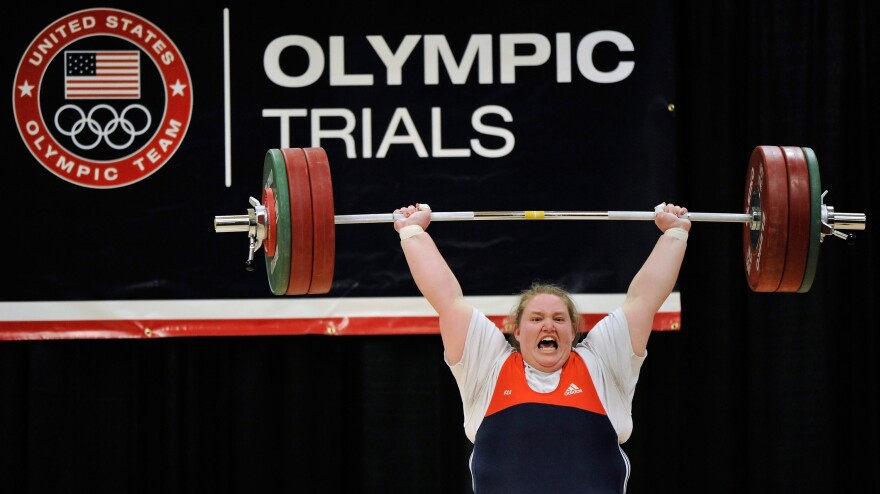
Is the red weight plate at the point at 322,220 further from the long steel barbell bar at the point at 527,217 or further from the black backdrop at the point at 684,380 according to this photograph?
the black backdrop at the point at 684,380

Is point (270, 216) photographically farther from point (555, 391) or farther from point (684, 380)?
point (684, 380)

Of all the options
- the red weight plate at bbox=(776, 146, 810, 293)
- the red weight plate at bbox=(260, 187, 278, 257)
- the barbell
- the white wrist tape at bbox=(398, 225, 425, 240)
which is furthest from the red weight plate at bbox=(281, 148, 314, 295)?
the red weight plate at bbox=(776, 146, 810, 293)

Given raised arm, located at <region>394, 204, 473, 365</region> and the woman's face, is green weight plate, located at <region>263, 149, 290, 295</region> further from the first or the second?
the woman's face

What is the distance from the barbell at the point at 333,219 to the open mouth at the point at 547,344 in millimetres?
547

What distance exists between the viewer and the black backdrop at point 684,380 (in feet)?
14.9

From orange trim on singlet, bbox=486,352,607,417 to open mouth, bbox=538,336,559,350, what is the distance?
0.20 feet

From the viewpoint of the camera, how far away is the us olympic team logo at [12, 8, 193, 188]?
4520 millimetres

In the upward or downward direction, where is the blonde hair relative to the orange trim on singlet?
upward

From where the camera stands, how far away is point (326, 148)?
449 centimetres

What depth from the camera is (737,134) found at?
15.1 ft

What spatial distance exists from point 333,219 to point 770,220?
1262 mm

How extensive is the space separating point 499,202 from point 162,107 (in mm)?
1327

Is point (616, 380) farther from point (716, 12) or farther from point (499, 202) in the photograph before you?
point (716, 12)

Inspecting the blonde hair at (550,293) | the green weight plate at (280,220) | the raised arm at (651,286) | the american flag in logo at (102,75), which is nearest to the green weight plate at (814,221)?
the raised arm at (651,286)
